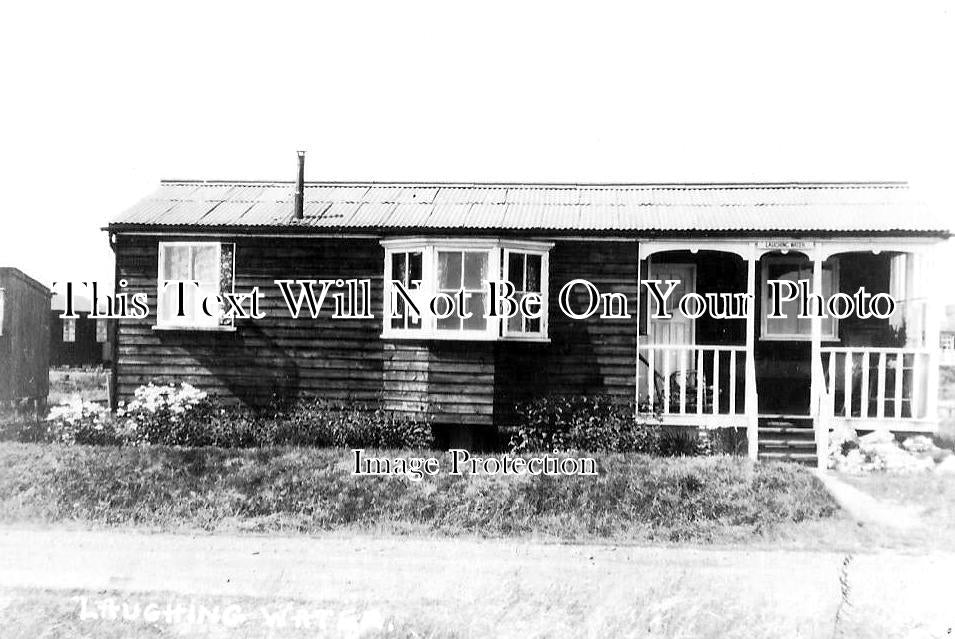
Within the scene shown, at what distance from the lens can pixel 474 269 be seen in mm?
9766

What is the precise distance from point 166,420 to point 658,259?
23.2 feet

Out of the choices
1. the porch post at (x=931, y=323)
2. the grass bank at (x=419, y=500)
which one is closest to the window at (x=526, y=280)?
the grass bank at (x=419, y=500)

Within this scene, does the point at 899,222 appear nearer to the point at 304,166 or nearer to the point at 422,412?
the point at 422,412

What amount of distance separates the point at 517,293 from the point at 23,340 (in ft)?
25.1

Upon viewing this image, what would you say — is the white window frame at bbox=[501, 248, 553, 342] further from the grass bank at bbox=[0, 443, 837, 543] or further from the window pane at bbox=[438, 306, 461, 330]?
the grass bank at bbox=[0, 443, 837, 543]

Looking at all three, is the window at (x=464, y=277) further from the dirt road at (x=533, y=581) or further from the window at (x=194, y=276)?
the dirt road at (x=533, y=581)

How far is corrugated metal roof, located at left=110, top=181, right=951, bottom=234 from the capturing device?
9539 millimetres

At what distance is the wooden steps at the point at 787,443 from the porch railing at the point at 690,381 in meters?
0.51

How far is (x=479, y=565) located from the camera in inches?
270

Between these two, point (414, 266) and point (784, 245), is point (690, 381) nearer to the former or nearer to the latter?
point (784, 245)

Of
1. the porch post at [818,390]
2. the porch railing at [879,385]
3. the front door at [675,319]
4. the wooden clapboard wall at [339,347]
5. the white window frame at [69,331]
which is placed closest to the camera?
the porch post at [818,390]

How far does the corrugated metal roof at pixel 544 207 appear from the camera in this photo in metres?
9.54

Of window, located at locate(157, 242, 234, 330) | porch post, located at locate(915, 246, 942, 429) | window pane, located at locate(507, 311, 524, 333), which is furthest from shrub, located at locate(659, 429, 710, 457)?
window, located at locate(157, 242, 234, 330)

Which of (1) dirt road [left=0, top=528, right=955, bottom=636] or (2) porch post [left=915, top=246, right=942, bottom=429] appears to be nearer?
(1) dirt road [left=0, top=528, right=955, bottom=636]
